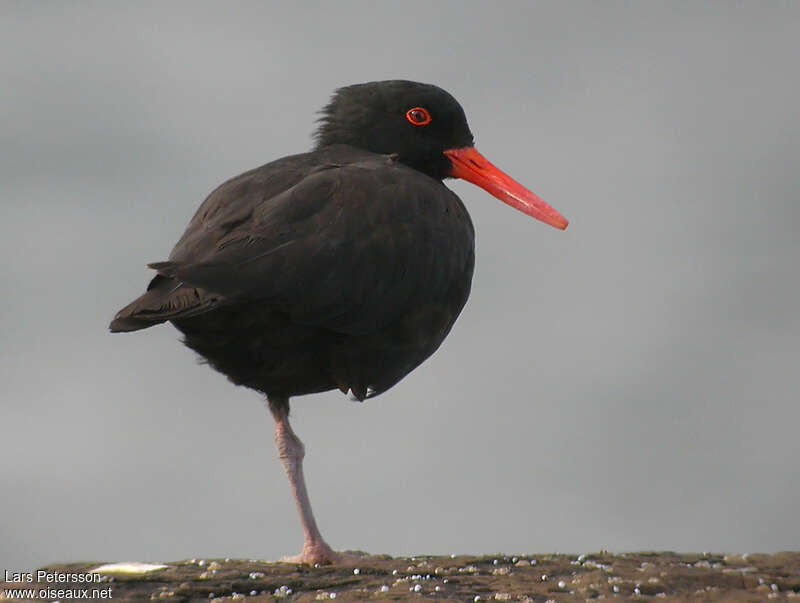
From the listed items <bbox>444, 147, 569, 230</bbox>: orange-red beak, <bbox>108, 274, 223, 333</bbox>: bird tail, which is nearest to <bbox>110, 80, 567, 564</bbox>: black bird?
<bbox>108, 274, 223, 333</bbox>: bird tail

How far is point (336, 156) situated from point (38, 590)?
128 inches

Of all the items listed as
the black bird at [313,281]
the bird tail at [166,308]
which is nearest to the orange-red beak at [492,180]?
the black bird at [313,281]

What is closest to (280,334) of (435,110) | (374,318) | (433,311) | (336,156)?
(374,318)

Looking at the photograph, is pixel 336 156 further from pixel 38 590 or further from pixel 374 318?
pixel 38 590

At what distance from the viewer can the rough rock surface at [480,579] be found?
19.0 feet

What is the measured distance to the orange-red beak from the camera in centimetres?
866

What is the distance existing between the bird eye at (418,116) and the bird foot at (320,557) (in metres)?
3.00

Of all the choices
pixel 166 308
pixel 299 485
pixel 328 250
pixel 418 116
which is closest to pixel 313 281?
pixel 328 250

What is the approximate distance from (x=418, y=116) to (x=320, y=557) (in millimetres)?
3145

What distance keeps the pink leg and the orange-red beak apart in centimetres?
227

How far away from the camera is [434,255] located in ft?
23.4

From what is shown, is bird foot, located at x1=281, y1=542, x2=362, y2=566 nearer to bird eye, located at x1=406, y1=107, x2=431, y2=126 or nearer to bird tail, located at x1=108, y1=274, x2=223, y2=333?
bird tail, located at x1=108, y1=274, x2=223, y2=333

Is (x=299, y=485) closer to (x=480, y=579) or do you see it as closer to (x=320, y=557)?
(x=320, y=557)

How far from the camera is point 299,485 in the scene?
7359mm
